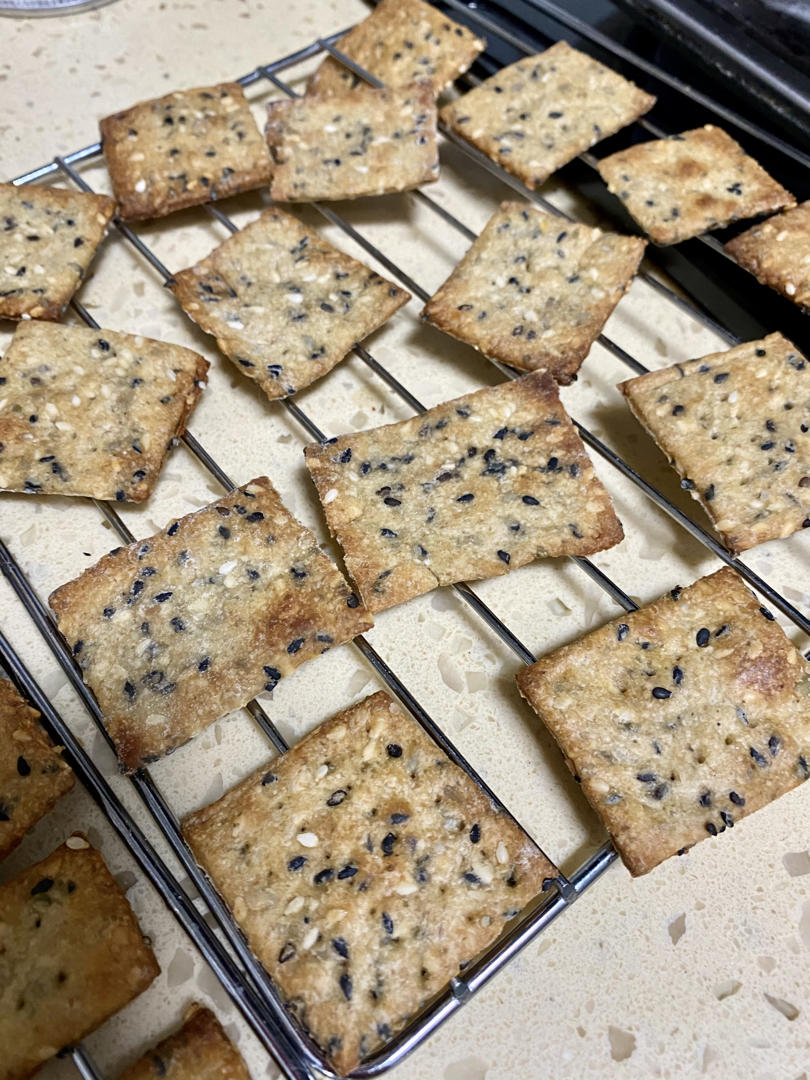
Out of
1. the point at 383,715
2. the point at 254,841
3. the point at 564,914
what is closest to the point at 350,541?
the point at 383,715

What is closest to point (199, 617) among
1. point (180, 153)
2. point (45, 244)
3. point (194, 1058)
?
point (194, 1058)

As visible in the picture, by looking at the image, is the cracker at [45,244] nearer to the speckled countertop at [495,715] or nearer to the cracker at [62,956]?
the speckled countertop at [495,715]

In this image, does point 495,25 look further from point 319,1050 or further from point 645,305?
point 319,1050

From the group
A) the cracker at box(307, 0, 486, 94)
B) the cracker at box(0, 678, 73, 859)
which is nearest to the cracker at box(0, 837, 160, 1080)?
the cracker at box(0, 678, 73, 859)

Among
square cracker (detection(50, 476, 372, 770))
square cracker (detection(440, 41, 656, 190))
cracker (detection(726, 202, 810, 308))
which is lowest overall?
square cracker (detection(50, 476, 372, 770))

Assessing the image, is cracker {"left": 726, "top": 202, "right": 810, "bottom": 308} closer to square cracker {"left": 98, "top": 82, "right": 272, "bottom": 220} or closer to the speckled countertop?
the speckled countertop

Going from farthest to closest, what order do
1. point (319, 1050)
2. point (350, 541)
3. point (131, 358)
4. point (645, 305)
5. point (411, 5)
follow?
point (411, 5)
point (645, 305)
point (131, 358)
point (350, 541)
point (319, 1050)

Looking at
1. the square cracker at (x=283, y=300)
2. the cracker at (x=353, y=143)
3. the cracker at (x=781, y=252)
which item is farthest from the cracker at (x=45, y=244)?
the cracker at (x=781, y=252)
